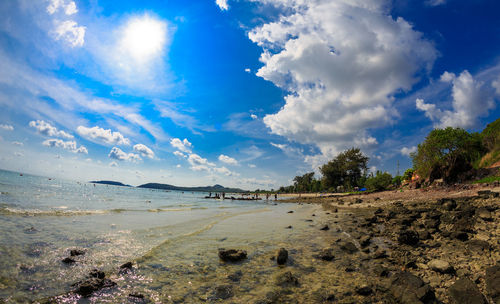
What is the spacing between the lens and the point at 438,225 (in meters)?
9.72

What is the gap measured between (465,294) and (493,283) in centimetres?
68

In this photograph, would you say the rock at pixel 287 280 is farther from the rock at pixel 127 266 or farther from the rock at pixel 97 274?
the rock at pixel 97 274

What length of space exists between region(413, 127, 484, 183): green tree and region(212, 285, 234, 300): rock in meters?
37.8

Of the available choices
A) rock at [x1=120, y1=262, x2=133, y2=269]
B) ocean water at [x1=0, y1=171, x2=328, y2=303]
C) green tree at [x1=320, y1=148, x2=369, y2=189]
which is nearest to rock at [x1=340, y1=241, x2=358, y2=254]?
ocean water at [x1=0, y1=171, x2=328, y2=303]

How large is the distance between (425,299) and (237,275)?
193 inches

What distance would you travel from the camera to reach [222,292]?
5.54 m

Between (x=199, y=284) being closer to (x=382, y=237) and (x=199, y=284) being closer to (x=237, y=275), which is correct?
(x=237, y=275)

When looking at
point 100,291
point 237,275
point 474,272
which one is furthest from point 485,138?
point 100,291

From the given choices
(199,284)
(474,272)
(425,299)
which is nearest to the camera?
(425,299)

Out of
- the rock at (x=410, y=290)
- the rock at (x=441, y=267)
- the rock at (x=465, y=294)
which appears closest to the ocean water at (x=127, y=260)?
the rock at (x=410, y=290)

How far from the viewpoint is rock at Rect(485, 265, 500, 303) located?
414 cm

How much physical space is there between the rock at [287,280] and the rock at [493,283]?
4146 millimetres

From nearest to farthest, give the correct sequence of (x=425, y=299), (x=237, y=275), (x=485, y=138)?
(x=425, y=299)
(x=237, y=275)
(x=485, y=138)

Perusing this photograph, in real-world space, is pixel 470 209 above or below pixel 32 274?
above
